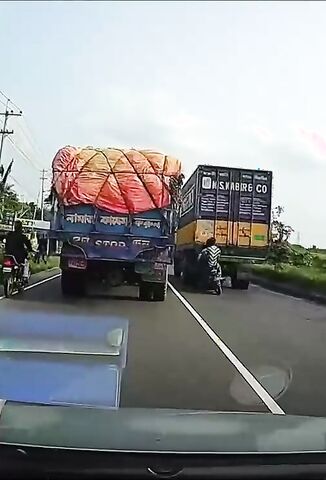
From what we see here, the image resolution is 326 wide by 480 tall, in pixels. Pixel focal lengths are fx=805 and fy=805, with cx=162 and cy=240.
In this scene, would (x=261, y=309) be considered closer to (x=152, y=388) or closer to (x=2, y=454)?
(x=152, y=388)

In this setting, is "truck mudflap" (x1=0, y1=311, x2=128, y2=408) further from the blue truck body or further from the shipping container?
the shipping container

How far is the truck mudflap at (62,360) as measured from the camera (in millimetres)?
6430

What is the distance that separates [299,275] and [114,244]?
43.7 ft

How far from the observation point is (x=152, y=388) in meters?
7.70

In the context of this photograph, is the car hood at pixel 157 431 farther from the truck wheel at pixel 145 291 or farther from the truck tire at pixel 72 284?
the truck wheel at pixel 145 291

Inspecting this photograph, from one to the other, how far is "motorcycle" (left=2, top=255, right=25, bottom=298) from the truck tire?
1094 mm

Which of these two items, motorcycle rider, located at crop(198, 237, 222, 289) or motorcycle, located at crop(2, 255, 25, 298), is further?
motorcycle rider, located at crop(198, 237, 222, 289)

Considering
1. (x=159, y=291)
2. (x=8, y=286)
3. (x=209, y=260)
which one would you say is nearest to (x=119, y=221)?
(x=159, y=291)

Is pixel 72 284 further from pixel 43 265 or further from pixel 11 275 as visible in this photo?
pixel 43 265

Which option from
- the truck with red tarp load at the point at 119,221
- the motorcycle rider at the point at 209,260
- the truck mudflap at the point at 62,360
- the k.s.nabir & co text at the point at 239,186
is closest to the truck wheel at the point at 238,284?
the motorcycle rider at the point at 209,260

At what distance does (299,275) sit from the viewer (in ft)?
91.6

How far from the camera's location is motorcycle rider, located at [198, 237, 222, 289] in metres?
22.9

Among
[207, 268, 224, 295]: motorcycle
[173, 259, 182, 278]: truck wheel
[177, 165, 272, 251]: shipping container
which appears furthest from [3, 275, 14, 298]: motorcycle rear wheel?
[173, 259, 182, 278]: truck wheel

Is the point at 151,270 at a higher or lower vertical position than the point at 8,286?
higher
